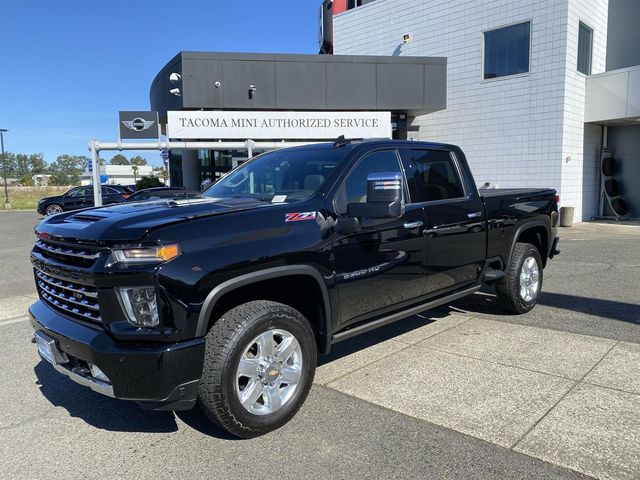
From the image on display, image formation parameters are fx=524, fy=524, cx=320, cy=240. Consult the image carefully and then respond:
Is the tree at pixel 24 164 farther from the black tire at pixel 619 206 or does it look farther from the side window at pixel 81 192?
the black tire at pixel 619 206

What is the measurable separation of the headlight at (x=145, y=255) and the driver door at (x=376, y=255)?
1247mm

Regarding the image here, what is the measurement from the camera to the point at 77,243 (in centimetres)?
324

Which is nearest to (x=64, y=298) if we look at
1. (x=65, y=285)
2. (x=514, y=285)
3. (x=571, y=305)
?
(x=65, y=285)

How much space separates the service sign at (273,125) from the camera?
625 inches

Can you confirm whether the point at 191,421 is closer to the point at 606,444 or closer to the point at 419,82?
the point at 606,444

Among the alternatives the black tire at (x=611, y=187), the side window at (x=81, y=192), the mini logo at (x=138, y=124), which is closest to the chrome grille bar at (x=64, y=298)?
the mini logo at (x=138, y=124)

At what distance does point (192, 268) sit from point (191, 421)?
52.7 inches

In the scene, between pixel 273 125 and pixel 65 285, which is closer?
pixel 65 285

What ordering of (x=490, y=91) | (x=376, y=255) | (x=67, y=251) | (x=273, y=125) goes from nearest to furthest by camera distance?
(x=67, y=251) < (x=376, y=255) < (x=273, y=125) < (x=490, y=91)

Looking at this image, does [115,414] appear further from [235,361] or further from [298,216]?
[298,216]

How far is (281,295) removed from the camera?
380cm

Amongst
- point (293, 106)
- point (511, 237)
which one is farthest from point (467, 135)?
point (511, 237)

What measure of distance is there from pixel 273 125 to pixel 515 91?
8.13 m

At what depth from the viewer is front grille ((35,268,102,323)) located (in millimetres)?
3180
